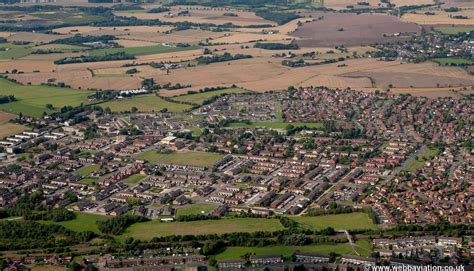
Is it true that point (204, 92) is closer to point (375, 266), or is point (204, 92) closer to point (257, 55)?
point (257, 55)

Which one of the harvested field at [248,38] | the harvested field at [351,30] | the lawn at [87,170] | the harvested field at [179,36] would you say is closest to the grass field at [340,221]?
the lawn at [87,170]

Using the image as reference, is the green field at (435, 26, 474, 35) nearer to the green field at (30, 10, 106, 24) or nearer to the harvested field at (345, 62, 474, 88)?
the harvested field at (345, 62, 474, 88)

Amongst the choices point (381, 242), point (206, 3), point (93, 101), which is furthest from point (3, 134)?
point (206, 3)

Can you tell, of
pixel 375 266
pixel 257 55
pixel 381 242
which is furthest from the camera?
pixel 257 55

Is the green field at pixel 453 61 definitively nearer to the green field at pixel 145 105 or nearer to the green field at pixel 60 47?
the green field at pixel 145 105

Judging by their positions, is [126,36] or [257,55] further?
[126,36]

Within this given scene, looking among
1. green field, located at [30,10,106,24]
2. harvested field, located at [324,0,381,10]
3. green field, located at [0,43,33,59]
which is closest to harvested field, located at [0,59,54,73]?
green field, located at [0,43,33,59]
